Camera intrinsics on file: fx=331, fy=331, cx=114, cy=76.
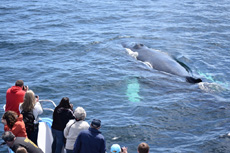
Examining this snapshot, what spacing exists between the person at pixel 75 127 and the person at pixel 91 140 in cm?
61

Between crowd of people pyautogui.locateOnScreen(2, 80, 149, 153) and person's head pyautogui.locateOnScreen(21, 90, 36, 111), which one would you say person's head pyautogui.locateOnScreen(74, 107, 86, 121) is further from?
person's head pyautogui.locateOnScreen(21, 90, 36, 111)

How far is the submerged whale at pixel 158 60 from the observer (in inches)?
827

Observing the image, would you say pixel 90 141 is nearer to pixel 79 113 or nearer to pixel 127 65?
pixel 79 113

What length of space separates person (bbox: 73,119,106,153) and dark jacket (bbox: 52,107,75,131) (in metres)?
1.48

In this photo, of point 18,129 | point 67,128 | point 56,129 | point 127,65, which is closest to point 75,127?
point 67,128

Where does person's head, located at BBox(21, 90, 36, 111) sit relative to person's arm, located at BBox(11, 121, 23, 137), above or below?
above

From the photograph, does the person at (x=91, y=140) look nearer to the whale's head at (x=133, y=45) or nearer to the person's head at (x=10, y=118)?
the person's head at (x=10, y=118)

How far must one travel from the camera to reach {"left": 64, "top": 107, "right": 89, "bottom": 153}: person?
380 inches

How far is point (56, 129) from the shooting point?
10773 millimetres

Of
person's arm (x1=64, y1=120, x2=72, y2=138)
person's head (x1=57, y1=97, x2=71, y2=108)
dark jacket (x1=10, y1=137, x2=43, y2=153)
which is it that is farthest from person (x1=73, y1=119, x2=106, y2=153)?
person's head (x1=57, y1=97, x2=71, y2=108)

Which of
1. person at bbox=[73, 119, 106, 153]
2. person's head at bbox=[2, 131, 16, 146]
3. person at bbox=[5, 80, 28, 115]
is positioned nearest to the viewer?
person's head at bbox=[2, 131, 16, 146]

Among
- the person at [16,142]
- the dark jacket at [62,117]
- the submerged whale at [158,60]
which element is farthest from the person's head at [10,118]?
the submerged whale at [158,60]

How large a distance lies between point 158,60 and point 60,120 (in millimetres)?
13027

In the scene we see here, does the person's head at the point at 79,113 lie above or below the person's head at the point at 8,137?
above
